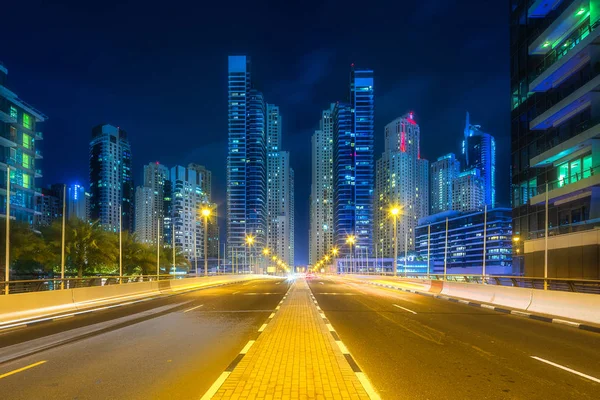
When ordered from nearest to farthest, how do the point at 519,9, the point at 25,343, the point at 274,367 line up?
the point at 274,367
the point at 25,343
the point at 519,9

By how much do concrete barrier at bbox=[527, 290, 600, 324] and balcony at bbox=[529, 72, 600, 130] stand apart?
76.5 feet

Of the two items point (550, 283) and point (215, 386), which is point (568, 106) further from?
point (215, 386)

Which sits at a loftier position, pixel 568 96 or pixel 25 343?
pixel 568 96

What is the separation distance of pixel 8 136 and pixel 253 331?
6571 cm

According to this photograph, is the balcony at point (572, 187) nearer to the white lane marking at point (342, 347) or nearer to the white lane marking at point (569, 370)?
the white lane marking at point (569, 370)

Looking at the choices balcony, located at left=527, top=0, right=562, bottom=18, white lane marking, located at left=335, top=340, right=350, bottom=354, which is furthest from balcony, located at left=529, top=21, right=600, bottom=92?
white lane marking, located at left=335, top=340, right=350, bottom=354

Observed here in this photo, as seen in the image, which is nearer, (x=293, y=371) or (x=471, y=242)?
(x=293, y=371)

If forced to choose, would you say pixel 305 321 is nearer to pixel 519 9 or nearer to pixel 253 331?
pixel 253 331

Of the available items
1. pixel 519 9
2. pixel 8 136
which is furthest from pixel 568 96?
pixel 8 136

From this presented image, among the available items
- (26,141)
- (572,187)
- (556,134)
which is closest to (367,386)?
(572,187)

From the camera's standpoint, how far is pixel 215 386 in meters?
6.55

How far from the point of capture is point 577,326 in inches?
549

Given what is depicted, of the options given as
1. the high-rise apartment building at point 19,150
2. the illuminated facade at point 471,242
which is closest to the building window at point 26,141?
the high-rise apartment building at point 19,150

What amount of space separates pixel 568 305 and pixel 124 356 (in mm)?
14751
